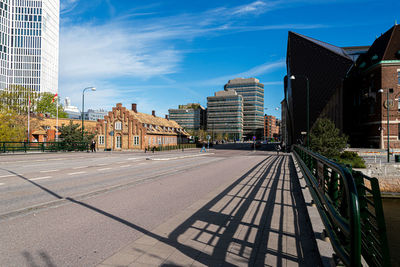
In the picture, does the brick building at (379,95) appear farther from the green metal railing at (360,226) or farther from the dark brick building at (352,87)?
the green metal railing at (360,226)

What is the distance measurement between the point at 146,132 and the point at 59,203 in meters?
41.1

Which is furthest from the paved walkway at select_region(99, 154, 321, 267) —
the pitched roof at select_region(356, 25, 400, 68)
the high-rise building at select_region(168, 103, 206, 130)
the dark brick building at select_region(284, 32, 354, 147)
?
the high-rise building at select_region(168, 103, 206, 130)

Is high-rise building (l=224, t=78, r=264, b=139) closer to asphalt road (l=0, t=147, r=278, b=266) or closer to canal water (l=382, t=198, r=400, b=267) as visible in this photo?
canal water (l=382, t=198, r=400, b=267)

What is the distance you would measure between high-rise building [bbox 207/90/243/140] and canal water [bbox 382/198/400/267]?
136 metres

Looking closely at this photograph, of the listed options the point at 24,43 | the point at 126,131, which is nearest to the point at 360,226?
the point at 126,131

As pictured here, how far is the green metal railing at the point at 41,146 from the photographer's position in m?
26.9

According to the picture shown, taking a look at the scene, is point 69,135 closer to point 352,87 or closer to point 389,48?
point 389,48

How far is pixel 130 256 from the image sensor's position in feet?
12.6

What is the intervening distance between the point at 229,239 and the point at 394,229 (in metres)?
10.8

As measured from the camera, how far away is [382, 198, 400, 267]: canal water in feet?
23.8

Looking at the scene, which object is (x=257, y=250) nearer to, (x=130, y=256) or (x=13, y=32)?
(x=130, y=256)

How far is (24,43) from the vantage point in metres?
103

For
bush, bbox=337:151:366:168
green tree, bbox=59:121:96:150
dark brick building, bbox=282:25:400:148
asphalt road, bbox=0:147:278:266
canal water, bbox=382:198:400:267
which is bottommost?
canal water, bbox=382:198:400:267

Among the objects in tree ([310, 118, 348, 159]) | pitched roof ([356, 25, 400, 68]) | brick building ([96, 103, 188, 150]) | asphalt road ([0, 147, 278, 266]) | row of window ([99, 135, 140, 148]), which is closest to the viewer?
asphalt road ([0, 147, 278, 266])
